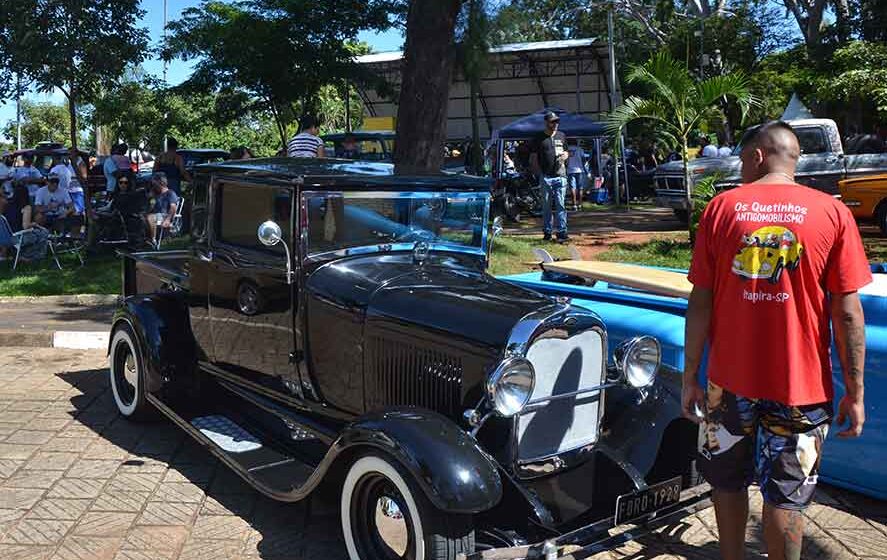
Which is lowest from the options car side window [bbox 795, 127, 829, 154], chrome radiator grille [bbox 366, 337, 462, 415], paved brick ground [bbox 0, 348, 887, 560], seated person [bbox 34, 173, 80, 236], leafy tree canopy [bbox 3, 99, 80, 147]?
paved brick ground [bbox 0, 348, 887, 560]

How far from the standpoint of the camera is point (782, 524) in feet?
8.96

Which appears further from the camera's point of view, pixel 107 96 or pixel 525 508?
pixel 107 96

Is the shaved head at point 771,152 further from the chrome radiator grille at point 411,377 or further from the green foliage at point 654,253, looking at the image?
the green foliage at point 654,253

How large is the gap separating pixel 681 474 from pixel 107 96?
1368 cm

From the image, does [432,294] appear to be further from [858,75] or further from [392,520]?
[858,75]

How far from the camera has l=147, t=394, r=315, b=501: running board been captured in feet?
12.0

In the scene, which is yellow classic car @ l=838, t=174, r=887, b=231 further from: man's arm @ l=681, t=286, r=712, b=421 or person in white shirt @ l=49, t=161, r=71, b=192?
person in white shirt @ l=49, t=161, r=71, b=192

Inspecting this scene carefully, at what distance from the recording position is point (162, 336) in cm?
500

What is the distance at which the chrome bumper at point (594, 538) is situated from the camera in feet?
9.39

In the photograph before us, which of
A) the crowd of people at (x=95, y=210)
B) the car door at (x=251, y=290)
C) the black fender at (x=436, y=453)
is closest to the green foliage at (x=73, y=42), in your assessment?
the crowd of people at (x=95, y=210)

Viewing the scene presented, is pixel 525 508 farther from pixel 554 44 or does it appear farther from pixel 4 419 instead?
Answer: pixel 554 44

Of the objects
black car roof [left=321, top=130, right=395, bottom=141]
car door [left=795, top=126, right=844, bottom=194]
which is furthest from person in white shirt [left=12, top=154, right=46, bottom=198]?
car door [left=795, top=126, right=844, bottom=194]

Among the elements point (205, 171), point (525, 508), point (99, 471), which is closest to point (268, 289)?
point (205, 171)

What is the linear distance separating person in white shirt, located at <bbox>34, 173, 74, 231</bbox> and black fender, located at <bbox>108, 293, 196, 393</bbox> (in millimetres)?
8425
